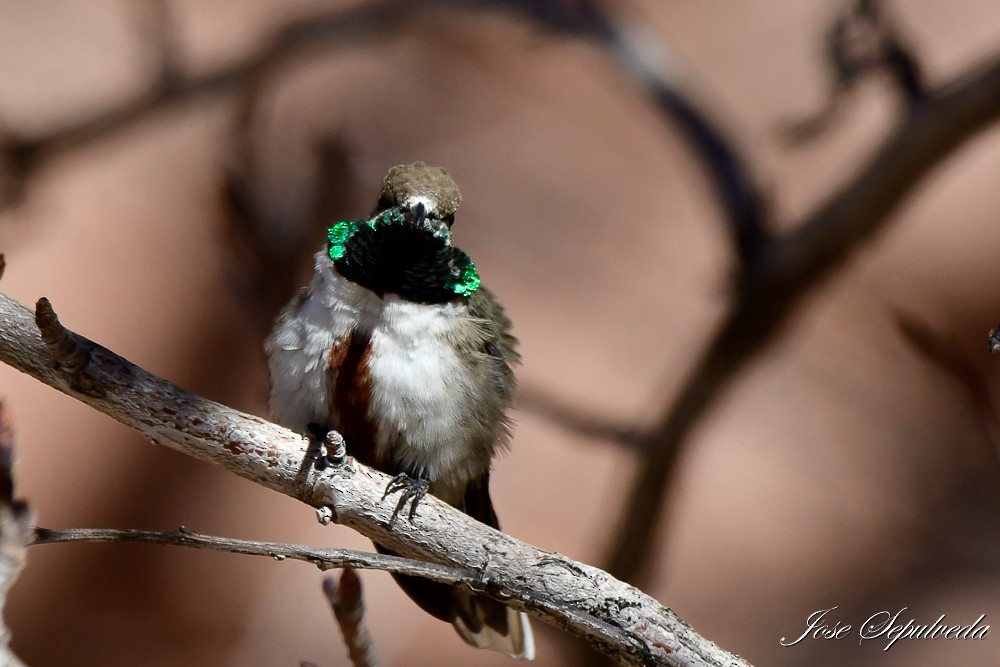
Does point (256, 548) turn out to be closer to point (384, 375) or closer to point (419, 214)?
point (384, 375)

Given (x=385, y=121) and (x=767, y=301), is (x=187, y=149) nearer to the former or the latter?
(x=385, y=121)

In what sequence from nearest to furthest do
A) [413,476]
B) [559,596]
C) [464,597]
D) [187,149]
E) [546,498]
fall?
[559,596] → [413,476] → [464,597] → [546,498] → [187,149]

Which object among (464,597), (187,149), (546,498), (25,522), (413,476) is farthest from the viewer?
→ (187,149)

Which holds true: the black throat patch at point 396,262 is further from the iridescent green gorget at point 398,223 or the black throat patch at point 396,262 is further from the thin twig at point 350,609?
the thin twig at point 350,609

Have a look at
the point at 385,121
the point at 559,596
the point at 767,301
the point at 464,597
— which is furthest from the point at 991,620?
the point at 385,121

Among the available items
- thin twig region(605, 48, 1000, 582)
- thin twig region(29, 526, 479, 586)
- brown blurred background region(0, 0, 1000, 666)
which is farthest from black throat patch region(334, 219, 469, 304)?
thin twig region(605, 48, 1000, 582)

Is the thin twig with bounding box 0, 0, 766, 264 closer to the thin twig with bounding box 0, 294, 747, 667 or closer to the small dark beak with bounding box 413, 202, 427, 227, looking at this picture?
the small dark beak with bounding box 413, 202, 427, 227

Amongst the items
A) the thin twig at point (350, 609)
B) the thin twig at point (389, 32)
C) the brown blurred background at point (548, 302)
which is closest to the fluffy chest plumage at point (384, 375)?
the thin twig at point (350, 609)
